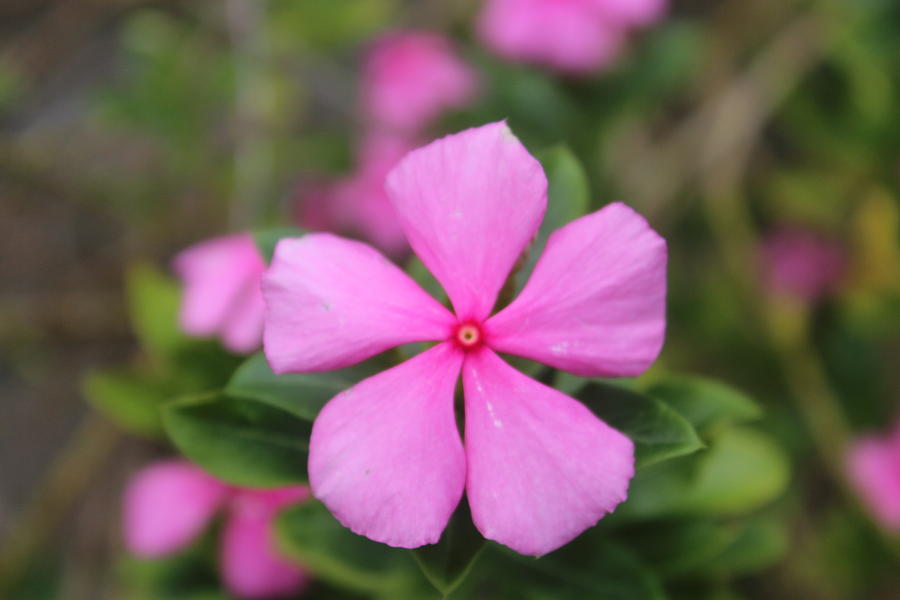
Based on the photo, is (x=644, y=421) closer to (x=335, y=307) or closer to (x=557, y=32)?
(x=335, y=307)

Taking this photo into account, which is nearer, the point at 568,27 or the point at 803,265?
the point at 568,27

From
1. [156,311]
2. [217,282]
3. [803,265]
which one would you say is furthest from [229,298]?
[803,265]

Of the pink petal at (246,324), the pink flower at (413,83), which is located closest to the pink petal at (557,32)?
the pink flower at (413,83)

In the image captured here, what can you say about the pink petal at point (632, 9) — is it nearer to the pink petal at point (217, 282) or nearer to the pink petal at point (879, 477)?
the pink petal at point (217, 282)

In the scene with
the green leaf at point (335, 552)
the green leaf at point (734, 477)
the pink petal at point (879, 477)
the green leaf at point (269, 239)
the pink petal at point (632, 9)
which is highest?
the pink petal at point (632, 9)

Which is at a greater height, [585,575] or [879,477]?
[585,575]

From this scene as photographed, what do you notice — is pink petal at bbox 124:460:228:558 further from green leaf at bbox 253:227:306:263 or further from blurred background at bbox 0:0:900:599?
blurred background at bbox 0:0:900:599

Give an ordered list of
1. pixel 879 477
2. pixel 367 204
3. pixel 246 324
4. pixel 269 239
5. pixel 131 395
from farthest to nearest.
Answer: pixel 367 204
pixel 879 477
pixel 131 395
pixel 246 324
pixel 269 239
